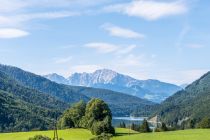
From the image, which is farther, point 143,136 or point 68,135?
point 68,135

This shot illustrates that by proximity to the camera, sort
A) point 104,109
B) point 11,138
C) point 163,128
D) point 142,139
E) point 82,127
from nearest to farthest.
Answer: point 142,139 < point 11,138 < point 104,109 < point 82,127 < point 163,128

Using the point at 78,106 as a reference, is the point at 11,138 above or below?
below

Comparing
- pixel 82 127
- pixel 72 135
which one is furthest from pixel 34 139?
pixel 82 127

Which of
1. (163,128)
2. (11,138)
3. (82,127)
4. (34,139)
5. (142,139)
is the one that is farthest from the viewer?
(163,128)

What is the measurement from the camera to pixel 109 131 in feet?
381

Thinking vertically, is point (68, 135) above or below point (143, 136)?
above

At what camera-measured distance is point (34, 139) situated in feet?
301

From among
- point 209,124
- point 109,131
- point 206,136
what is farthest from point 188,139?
point 209,124

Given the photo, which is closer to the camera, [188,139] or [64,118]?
[188,139]

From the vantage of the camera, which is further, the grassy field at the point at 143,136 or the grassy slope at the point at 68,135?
the grassy slope at the point at 68,135

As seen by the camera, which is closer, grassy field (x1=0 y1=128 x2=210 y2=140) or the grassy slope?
grassy field (x1=0 y1=128 x2=210 y2=140)

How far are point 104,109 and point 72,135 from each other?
1498 cm

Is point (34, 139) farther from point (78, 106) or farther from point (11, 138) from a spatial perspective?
point (78, 106)

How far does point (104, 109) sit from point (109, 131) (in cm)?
1004
